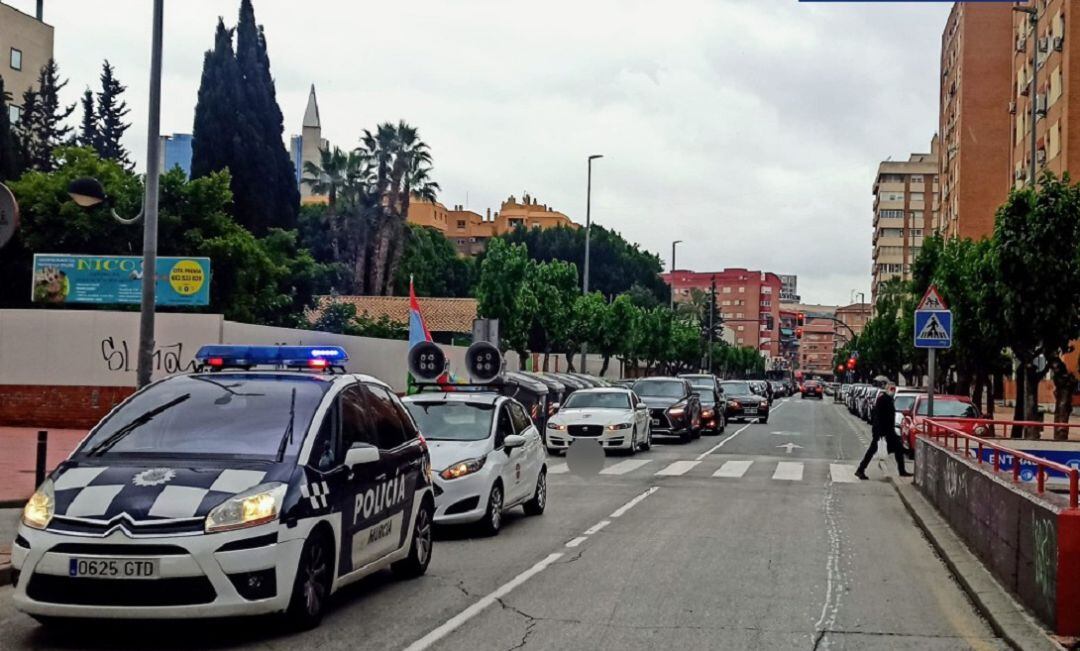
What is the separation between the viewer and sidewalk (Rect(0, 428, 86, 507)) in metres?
14.5

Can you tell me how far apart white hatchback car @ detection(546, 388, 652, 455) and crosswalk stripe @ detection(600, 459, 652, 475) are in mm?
975

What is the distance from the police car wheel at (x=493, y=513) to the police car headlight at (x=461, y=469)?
1.11ft

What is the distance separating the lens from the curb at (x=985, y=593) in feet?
25.0

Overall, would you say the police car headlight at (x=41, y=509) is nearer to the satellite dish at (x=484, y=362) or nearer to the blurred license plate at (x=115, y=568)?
the blurred license plate at (x=115, y=568)

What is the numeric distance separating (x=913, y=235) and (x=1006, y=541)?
5491 inches

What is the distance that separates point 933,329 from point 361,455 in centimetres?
1425

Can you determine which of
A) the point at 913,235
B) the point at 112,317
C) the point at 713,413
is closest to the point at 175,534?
the point at 112,317

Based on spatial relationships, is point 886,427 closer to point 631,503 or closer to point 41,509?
point 631,503

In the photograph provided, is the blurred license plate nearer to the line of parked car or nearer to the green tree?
the line of parked car

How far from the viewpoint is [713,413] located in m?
37.3

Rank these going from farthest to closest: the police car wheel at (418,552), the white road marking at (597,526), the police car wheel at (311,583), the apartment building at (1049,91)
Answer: the apartment building at (1049,91)
the white road marking at (597,526)
the police car wheel at (418,552)
the police car wheel at (311,583)

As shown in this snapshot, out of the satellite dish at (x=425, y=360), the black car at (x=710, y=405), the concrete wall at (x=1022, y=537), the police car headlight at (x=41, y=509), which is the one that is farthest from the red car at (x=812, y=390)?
the police car headlight at (x=41, y=509)

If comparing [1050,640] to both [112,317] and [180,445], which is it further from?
[112,317]

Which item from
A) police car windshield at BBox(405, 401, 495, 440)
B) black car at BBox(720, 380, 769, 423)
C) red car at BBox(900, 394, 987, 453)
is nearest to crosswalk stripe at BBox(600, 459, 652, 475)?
red car at BBox(900, 394, 987, 453)
